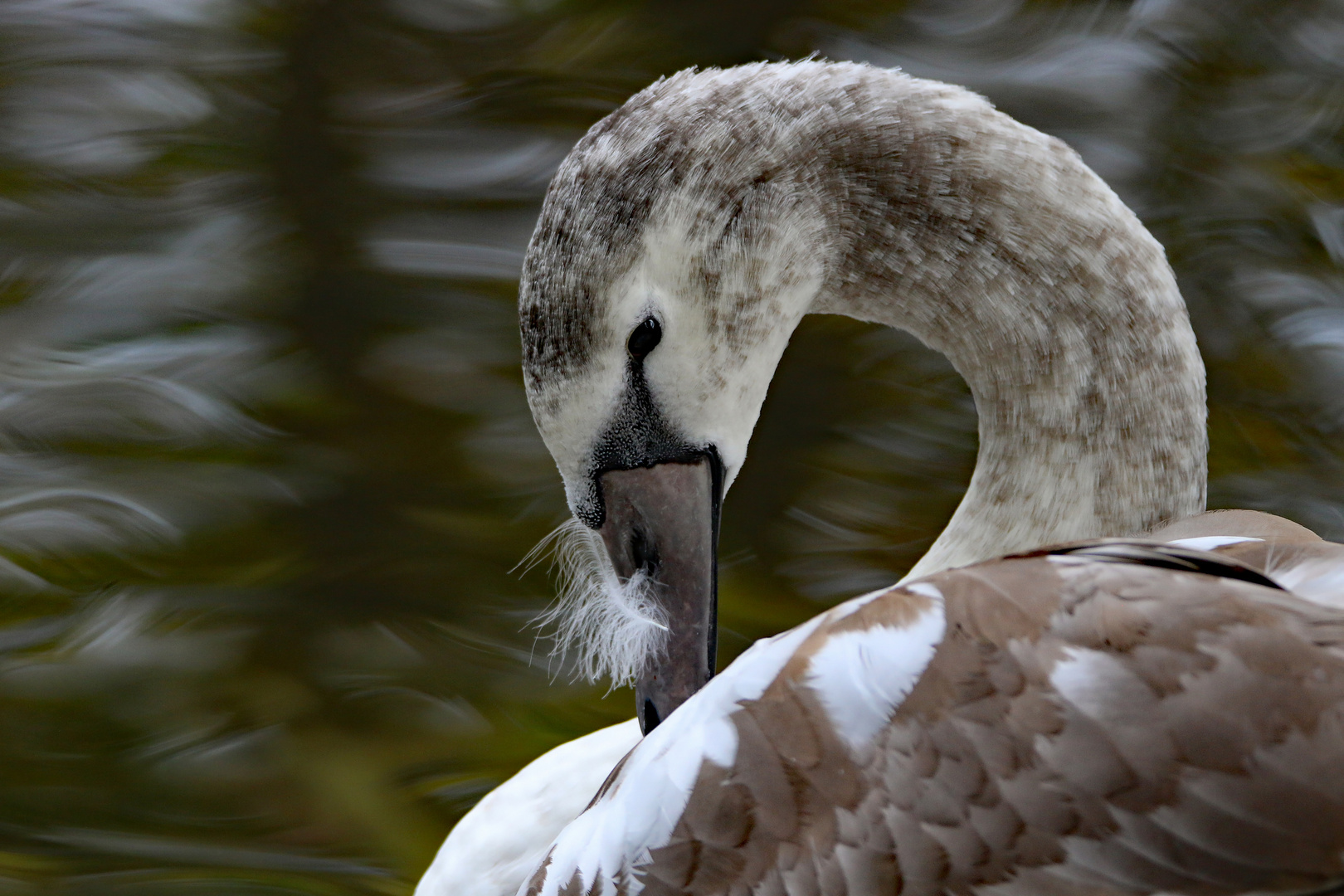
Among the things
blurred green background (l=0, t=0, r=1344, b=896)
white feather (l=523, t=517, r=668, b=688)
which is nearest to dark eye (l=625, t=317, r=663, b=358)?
white feather (l=523, t=517, r=668, b=688)

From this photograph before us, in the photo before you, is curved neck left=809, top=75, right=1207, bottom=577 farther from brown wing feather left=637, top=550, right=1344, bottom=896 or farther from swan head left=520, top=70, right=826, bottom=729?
brown wing feather left=637, top=550, right=1344, bottom=896

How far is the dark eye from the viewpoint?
165 centimetres

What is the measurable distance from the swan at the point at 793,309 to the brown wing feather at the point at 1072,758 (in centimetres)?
22

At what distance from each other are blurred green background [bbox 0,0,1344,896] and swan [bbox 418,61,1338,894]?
848mm

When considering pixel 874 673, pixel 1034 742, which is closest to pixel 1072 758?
pixel 1034 742

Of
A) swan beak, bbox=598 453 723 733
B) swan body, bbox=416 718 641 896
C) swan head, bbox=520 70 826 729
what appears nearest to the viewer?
swan head, bbox=520 70 826 729

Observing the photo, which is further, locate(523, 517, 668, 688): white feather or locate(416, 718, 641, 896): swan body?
locate(416, 718, 641, 896): swan body

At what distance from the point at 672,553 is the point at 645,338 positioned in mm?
249

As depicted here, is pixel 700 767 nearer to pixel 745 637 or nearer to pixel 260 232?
pixel 745 637

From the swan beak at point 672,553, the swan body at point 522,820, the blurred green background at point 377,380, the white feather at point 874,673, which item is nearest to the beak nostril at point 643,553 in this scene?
the swan beak at point 672,553

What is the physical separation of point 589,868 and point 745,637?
1276 millimetres

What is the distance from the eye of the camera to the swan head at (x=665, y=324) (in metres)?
1.62

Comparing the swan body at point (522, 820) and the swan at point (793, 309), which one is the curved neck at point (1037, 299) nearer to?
the swan at point (793, 309)

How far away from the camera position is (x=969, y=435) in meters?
3.40
